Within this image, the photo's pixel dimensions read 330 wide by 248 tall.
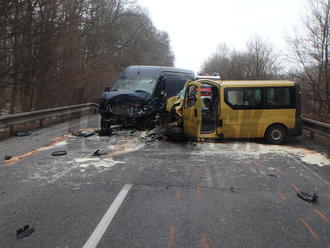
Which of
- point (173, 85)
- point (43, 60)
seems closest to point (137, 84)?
point (173, 85)

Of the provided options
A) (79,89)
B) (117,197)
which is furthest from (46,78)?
(117,197)

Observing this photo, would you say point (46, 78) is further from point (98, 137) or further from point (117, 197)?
point (117, 197)

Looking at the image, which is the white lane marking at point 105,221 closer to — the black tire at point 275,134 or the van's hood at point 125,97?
the black tire at point 275,134

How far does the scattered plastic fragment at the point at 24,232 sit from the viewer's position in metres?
3.36

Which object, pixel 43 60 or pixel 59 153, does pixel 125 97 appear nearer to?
pixel 59 153

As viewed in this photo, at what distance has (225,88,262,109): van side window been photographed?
356 inches

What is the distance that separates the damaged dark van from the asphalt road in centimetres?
265

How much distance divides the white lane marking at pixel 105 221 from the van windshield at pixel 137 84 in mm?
6817

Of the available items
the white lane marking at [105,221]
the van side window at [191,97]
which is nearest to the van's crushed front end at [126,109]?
the van side window at [191,97]

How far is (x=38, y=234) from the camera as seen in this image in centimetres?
342

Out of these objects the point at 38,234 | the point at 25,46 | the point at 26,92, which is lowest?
the point at 38,234

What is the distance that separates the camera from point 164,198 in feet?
15.0

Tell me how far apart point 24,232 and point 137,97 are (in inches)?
294

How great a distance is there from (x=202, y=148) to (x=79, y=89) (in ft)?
36.8
